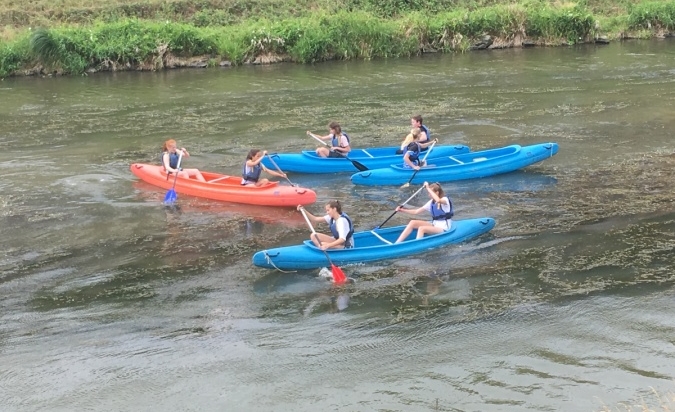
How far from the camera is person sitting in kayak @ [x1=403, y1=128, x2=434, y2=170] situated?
14.4m

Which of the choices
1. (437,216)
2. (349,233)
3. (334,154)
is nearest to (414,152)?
(334,154)

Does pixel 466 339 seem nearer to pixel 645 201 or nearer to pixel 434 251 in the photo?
pixel 434 251

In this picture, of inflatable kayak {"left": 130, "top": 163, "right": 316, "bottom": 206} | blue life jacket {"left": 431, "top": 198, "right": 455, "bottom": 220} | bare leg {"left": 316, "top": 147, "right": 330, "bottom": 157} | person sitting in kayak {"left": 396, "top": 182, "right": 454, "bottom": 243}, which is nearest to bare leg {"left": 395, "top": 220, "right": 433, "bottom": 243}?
person sitting in kayak {"left": 396, "top": 182, "right": 454, "bottom": 243}

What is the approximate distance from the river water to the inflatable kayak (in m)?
0.21

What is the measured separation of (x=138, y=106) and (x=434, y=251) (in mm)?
13501

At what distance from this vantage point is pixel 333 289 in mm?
9562

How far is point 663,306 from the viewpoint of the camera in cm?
872

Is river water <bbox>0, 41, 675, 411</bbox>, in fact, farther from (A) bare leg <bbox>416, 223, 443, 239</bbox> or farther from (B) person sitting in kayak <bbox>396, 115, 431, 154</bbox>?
(B) person sitting in kayak <bbox>396, 115, 431, 154</bbox>

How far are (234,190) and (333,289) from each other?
427 cm

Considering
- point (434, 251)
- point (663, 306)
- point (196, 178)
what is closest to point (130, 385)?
point (434, 251)

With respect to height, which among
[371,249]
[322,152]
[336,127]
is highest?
[336,127]

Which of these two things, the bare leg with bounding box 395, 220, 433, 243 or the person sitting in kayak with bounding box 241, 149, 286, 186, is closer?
the bare leg with bounding box 395, 220, 433, 243

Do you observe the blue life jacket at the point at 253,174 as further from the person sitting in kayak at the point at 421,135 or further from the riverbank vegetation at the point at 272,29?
the riverbank vegetation at the point at 272,29

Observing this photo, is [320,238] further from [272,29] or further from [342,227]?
[272,29]
